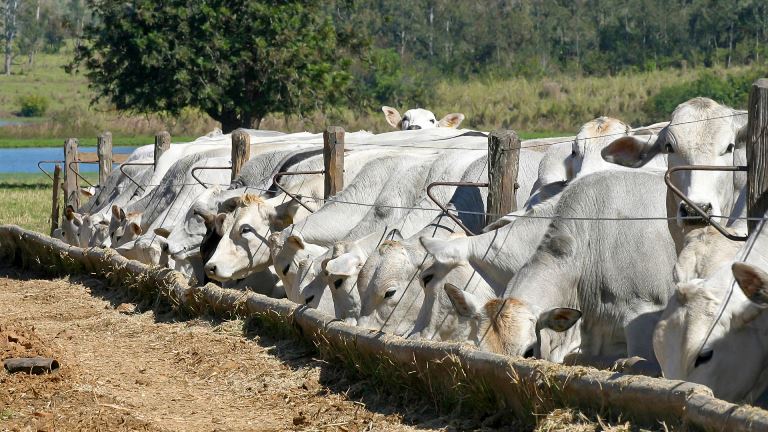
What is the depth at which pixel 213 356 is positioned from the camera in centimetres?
820

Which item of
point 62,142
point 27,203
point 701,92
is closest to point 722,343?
point 27,203

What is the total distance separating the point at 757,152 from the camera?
647 centimetres

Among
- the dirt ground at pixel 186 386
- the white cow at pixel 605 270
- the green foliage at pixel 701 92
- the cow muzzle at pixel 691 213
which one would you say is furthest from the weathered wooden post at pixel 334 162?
the green foliage at pixel 701 92

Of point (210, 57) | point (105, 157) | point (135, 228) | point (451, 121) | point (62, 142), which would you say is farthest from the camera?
point (62, 142)

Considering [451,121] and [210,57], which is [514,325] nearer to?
[451,121]

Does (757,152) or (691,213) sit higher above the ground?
(757,152)

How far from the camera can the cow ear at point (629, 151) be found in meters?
7.74

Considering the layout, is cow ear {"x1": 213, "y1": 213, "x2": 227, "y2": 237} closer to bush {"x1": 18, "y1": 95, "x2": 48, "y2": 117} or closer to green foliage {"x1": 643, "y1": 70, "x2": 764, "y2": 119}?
green foliage {"x1": 643, "y1": 70, "x2": 764, "y2": 119}

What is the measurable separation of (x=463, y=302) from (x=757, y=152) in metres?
1.73

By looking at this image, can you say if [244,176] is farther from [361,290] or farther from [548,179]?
[361,290]

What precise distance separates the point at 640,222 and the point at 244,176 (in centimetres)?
673

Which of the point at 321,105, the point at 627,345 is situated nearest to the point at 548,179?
the point at 627,345

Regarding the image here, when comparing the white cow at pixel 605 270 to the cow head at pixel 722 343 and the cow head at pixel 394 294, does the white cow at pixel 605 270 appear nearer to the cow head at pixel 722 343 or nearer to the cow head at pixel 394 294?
the cow head at pixel 394 294

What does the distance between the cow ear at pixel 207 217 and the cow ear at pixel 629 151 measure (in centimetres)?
462
